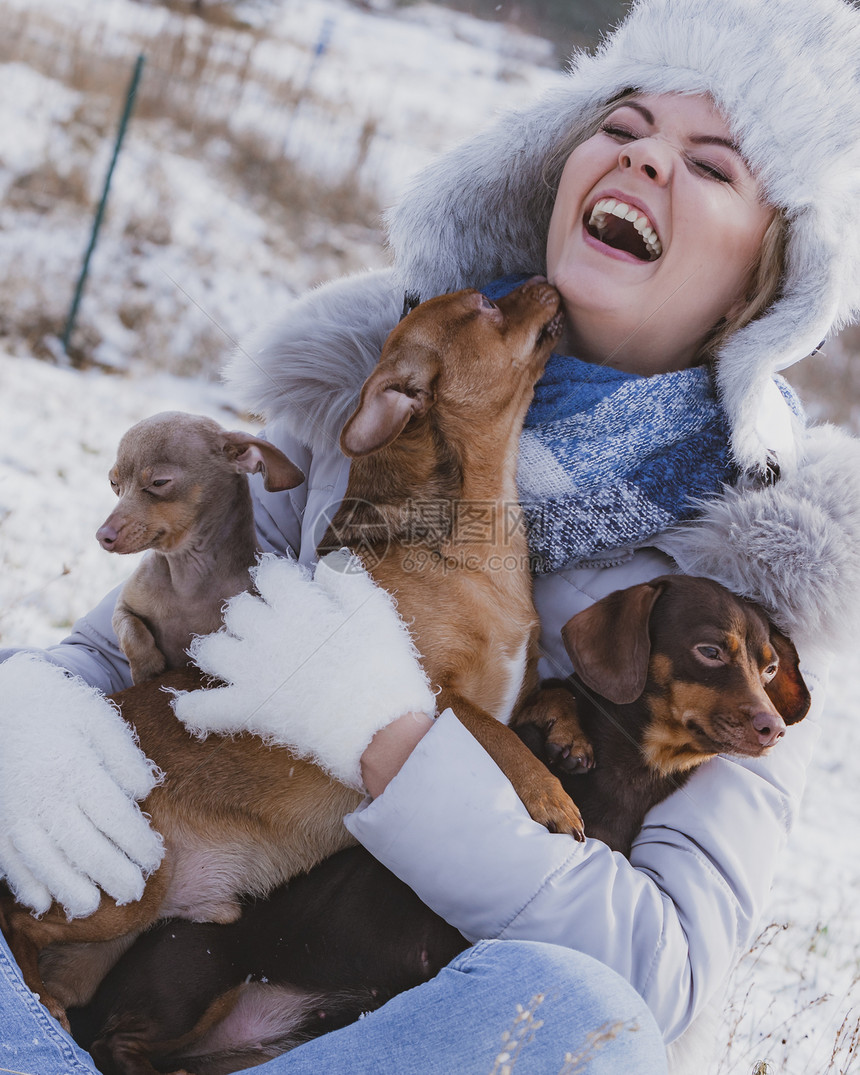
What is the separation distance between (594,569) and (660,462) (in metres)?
0.36

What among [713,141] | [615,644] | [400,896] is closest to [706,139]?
[713,141]

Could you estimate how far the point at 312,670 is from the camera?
2320mm

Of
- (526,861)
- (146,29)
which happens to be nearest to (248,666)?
(526,861)

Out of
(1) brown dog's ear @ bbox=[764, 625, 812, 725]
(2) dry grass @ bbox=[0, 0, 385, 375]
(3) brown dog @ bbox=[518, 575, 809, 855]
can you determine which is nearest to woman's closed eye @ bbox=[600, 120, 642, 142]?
(3) brown dog @ bbox=[518, 575, 809, 855]

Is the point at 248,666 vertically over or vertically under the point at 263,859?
over

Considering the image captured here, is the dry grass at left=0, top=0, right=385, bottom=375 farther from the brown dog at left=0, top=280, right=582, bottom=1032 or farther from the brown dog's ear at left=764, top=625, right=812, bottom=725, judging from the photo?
the brown dog's ear at left=764, top=625, right=812, bottom=725

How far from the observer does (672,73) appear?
109 inches

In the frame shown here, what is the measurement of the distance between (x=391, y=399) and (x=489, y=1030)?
1.57 meters

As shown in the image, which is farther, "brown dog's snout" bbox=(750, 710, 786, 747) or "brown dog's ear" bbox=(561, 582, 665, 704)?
"brown dog's ear" bbox=(561, 582, 665, 704)

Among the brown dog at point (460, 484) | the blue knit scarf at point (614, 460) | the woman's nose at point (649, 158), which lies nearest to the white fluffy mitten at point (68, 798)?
the brown dog at point (460, 484)

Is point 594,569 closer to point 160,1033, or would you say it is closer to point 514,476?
point 514,476

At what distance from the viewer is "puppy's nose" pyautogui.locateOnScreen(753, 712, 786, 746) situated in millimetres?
2188

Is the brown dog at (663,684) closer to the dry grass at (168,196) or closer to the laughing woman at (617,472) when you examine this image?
the laughing woman at (617,472)

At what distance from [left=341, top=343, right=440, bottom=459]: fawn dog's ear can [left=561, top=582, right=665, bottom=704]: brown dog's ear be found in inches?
27.9
